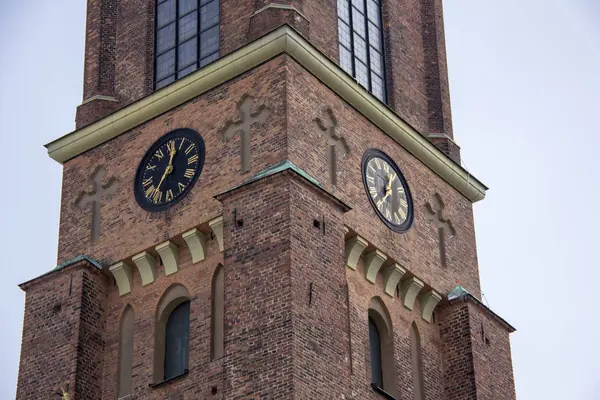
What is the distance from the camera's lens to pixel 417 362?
3856cm

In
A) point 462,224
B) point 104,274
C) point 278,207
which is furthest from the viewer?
point 462,224

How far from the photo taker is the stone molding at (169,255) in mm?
37656

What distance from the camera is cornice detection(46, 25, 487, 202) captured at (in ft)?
126

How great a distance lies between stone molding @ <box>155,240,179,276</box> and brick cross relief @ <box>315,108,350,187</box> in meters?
3.62

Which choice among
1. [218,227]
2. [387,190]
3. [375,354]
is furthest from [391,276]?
[218,227]

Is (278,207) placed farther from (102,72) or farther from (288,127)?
(102,72)

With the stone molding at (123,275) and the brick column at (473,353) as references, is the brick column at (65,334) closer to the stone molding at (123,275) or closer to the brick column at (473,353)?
the stone molding at (123,275)

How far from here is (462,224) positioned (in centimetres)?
4200

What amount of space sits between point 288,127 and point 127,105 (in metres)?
4.96

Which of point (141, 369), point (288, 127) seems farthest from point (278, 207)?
point (141, 369)

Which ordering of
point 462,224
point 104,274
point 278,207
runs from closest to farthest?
point 278,207 < point 104,274 < point 462,224

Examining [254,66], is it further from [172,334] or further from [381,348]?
[381,348]

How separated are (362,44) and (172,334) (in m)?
9.27

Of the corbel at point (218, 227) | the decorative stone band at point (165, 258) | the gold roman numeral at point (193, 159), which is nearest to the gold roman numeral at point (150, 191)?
the gold roman numeral at point (193, 159)
